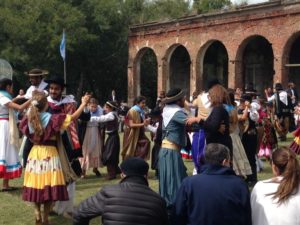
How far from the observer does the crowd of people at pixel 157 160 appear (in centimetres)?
404

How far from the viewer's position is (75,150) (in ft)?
24.0

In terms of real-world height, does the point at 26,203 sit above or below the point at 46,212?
below

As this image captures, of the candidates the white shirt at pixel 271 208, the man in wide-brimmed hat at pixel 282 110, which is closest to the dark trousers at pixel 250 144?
the white shirt at pixel 271 208

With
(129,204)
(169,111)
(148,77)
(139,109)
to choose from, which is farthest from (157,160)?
(148,77)

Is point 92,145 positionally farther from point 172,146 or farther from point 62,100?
point 172,146

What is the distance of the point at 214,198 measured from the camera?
159 inches

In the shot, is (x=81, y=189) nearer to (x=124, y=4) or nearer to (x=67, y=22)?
(x=67, y=22)

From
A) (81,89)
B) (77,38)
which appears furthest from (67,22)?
(81,89)

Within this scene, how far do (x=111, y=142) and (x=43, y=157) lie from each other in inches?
172

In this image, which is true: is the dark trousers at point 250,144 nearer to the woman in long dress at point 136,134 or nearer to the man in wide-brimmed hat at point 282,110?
the woman in long dress at point 136,134

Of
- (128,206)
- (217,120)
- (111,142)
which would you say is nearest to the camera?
(128,206)

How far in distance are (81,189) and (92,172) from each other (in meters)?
2.19

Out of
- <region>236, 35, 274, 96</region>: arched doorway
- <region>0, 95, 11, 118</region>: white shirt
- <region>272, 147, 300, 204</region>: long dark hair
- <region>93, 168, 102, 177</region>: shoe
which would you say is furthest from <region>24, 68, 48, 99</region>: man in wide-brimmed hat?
<region>236, 35, 274, 96</region>: arched doorway

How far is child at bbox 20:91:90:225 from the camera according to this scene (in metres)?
6.32
